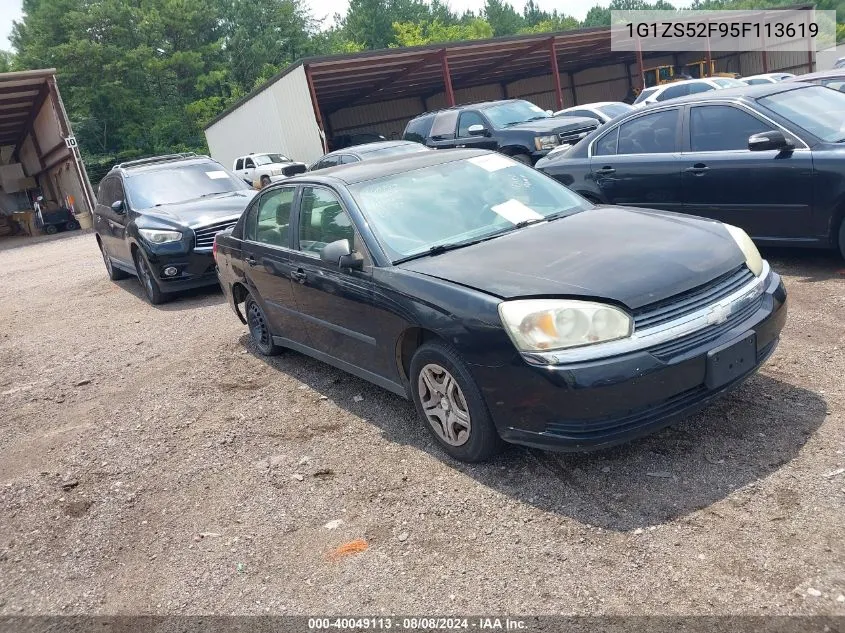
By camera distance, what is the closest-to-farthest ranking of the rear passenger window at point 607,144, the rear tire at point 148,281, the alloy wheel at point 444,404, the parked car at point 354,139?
the alloy wheel at point 444,404 → the rear passenger window at point 607,144 → the rear tire at point 148,281 → the parked car at point 354,139

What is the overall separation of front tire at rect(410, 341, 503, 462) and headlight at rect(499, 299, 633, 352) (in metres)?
0.38

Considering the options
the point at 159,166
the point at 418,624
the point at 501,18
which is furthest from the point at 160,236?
the point at 501,18

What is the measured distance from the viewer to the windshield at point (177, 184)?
998 cm

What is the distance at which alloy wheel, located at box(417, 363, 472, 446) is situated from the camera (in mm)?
3723

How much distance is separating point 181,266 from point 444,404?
604cm

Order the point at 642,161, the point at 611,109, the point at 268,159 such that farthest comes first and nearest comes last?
the point at 268,159
the point at 611,109
the point at 642,161

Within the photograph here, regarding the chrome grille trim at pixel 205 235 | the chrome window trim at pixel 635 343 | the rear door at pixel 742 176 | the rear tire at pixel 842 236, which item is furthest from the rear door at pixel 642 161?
the chrome grille trim at pixel 205 235

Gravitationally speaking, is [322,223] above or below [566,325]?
above

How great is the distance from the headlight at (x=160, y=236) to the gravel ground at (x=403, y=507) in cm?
351

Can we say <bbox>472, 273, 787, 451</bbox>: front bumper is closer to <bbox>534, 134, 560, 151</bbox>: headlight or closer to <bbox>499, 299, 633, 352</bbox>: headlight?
<bbox>499, 299, 633, 352</bbox>: headlight

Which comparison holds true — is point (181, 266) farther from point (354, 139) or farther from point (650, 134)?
point (354, 139)

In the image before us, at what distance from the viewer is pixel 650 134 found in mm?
7094

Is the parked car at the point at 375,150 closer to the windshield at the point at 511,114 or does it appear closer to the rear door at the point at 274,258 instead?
the windshield at the point at 511,114

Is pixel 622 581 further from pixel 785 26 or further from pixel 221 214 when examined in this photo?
pixel 785 26
